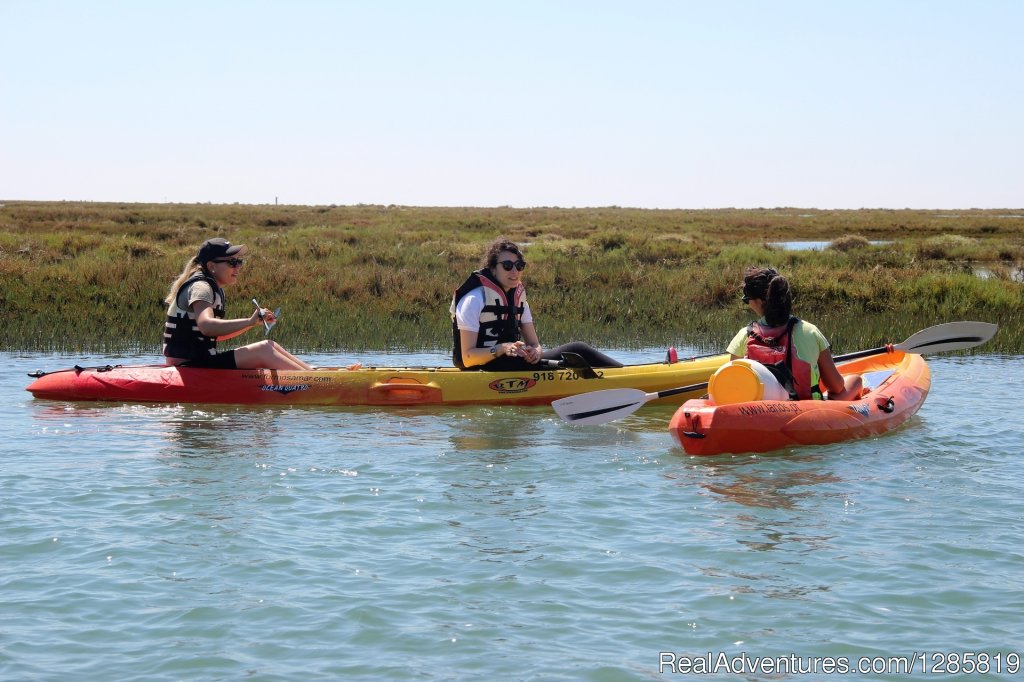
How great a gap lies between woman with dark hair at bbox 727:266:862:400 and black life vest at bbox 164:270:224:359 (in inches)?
185

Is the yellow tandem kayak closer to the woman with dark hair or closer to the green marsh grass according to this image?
the woman with dark hair

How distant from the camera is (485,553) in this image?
19.0 ft

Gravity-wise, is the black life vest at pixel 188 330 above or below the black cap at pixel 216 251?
below

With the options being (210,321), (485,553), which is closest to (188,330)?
(210,321)

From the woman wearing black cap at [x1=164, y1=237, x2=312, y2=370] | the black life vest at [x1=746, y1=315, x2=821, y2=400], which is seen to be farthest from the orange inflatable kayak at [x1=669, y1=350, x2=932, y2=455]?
the woman wearing black cap at [x1=164, y1=237, x2=312, y2=370]

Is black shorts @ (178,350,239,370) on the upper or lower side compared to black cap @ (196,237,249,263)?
lower

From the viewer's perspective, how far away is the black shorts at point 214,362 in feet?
34.5

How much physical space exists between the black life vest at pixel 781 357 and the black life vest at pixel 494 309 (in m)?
2.37

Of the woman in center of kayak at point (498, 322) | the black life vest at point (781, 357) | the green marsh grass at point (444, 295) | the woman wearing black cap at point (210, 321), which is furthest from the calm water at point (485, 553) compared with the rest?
the green marsh grass at point (444, 295)

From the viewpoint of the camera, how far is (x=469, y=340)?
1027 centimetres

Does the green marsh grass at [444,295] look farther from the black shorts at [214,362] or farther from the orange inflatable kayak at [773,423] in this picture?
the orange inflatable kayak at [773,423]

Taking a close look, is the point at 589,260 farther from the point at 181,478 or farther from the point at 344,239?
the point at 181,478

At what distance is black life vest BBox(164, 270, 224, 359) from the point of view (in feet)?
33.2

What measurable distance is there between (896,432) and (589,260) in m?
14.5
